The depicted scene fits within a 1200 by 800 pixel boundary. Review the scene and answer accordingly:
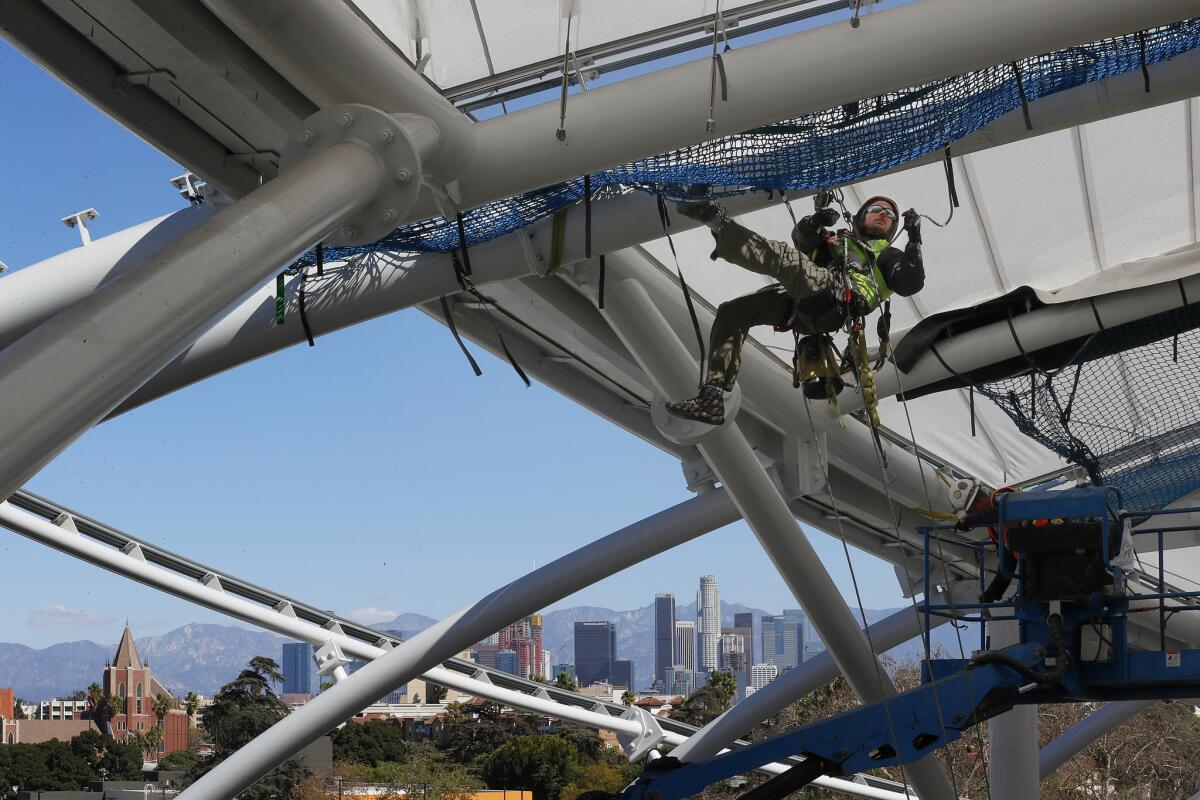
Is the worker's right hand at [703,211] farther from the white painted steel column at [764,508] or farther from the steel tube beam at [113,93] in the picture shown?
the steel tube beam at [113,93]

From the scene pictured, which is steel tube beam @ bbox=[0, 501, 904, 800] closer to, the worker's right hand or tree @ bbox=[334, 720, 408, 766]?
the worker's right hand

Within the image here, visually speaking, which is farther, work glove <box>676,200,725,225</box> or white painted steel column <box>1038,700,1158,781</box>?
white painted steel column <box>1038,700,1158,781</box>

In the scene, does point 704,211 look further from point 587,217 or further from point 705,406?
point 705,406

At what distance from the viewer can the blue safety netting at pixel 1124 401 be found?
10789mm

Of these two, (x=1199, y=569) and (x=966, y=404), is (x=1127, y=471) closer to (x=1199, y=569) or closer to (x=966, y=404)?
(x=966, y=404)

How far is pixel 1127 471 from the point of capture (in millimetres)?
12820

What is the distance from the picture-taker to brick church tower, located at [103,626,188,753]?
9900cm

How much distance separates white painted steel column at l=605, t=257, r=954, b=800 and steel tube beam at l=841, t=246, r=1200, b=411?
4.23 ft

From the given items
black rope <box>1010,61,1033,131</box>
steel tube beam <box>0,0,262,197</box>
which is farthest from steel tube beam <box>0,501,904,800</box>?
black rope <box>1010,61,1033,131</box>

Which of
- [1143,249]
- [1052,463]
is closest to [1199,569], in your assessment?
[1052,463]

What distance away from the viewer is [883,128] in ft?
21.6

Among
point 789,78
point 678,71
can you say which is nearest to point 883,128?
point 789,78

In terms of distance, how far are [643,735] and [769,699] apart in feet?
11.6

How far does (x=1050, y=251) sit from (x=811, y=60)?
6.72 meters
